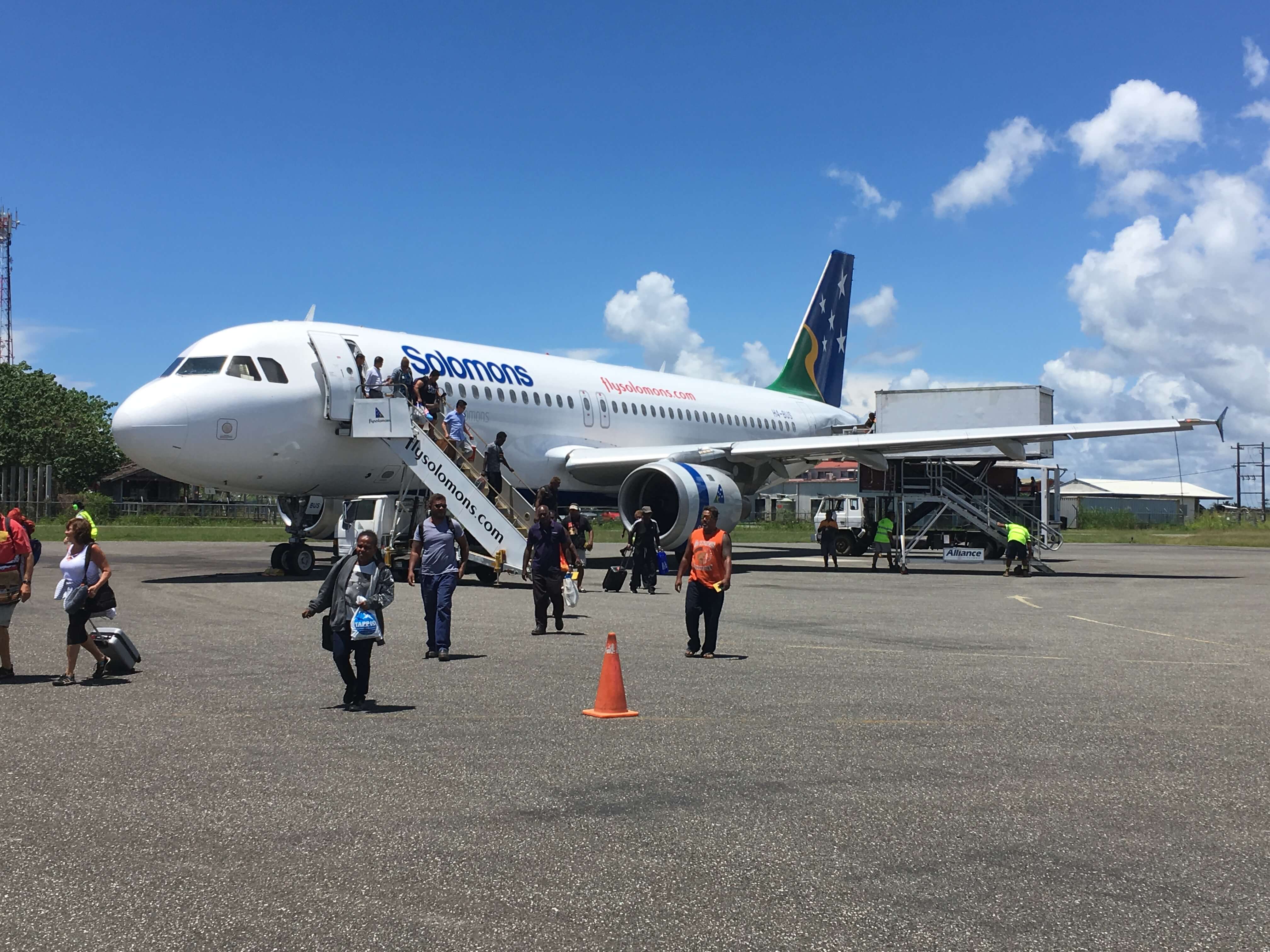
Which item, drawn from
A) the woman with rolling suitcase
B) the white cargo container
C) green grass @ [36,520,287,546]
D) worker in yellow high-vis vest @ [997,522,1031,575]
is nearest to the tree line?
green grass @ [36,520,287,546]

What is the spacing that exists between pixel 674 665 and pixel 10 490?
6959 cm

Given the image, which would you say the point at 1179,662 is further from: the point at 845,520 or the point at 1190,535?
the point at 1190,535

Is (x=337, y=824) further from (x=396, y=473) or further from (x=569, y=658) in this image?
(x=396, y=473)

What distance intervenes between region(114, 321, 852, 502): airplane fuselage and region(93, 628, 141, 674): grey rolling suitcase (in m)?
8.89

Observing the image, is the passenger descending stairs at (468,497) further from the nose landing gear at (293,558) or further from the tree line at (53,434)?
the tree line at (53,434)

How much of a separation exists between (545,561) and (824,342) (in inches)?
1039

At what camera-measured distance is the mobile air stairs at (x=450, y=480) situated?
20062 mm

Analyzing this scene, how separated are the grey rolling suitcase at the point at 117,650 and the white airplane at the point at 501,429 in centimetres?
890

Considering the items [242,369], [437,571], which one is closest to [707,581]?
[437,571]

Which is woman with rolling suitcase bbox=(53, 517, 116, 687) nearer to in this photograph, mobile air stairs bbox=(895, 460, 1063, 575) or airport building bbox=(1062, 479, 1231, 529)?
mobile air stairs bbox=(895, 460, 1063, 575)

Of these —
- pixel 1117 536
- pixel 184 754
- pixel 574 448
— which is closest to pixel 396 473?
pixel 574 448

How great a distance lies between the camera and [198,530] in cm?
4844

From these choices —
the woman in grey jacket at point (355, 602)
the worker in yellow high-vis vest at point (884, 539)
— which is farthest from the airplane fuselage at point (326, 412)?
the woman in grey jacket at point (355, 602)

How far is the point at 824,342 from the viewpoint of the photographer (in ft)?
125
